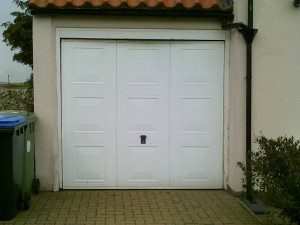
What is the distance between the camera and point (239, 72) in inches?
290

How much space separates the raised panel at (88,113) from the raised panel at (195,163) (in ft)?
4.80

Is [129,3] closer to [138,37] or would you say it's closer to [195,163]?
[138,37]

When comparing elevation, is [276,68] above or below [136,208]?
above

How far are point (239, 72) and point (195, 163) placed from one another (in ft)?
5.45

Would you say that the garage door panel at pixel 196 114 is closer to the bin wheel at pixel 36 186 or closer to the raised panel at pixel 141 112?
the raised panel at pixel 141 112

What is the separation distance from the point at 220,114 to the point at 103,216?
105 inches

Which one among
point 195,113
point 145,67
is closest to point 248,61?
point 195,113

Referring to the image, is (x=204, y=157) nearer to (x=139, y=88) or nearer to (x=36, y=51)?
(x=139, y=88)

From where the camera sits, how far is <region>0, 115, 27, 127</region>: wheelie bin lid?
19.6 ft

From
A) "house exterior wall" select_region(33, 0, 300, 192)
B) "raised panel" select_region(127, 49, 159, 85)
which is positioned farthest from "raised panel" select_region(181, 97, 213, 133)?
"raised panel" select_region(127, 49, 159, 85)

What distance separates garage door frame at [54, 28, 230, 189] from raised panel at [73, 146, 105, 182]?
0.90ft

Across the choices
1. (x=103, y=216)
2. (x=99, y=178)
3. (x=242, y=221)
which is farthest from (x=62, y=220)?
(x=242, y=221)

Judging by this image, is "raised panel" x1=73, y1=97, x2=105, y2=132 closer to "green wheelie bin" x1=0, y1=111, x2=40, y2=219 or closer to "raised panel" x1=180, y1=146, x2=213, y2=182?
"green wheelie bin" x1=0, y1=111, x2=40, y2=219

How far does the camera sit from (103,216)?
6359 mm
